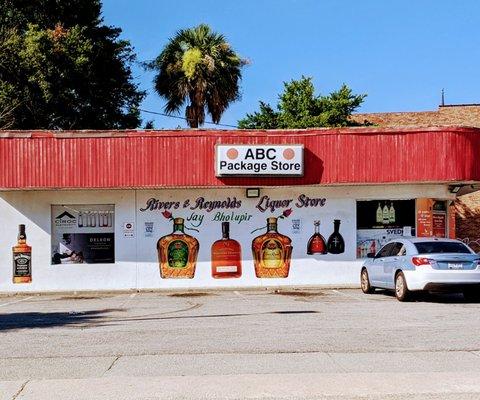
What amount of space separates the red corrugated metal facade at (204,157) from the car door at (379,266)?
12.1 feet

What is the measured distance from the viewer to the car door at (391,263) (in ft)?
57.7

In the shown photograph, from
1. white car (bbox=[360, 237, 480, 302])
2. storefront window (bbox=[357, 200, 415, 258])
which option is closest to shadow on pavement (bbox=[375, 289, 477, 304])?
white car (bbox=[360, 237, 480, 302])

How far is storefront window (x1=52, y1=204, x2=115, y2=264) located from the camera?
75.9 ft

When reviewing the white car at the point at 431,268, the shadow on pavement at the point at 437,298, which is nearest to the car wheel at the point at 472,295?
the white car at the point at 431,268

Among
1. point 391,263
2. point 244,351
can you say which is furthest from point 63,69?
Answer: point 244,351

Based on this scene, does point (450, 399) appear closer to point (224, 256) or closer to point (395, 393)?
point (395, 393)

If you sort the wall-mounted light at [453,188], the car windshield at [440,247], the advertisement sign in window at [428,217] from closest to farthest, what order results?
the car windshield at [440,247] < the advertisement sign in window at [428,217] < the wall-mounted light at [453,188]

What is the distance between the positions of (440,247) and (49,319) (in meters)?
8.91

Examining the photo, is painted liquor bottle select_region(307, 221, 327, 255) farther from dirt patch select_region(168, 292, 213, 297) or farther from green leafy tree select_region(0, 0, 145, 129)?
green leafy tree select_region(0, 0, 145, 129)

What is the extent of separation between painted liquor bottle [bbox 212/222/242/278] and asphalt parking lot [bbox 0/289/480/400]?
6.10 m

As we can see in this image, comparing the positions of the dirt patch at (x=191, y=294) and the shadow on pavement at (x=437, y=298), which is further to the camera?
the dirt patch at (x=191, y=294)

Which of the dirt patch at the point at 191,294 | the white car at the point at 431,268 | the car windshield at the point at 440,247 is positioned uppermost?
the car windshield at the point at 440,247

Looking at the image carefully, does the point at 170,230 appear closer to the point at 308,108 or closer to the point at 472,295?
the point at 472,295

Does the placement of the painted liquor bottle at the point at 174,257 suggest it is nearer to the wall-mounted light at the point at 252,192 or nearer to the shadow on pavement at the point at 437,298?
the wall-mounted light at the point at 252,192
